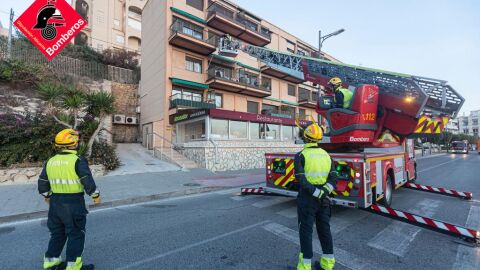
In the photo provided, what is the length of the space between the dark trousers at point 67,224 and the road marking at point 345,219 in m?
4.10

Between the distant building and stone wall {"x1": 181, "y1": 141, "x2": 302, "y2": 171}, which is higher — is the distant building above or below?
above

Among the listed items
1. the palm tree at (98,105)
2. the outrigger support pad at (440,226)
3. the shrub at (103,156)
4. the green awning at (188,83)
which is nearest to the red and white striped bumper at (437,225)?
the outrigger support pad at (440,226)

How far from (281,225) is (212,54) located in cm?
1974

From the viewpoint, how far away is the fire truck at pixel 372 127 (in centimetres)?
491

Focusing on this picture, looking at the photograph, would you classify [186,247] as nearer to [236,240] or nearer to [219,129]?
[236,240]

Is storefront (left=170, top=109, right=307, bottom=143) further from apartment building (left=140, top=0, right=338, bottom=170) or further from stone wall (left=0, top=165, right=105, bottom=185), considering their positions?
stone wall (left=0, top=165, right=105, bottom=185)

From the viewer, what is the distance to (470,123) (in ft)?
328

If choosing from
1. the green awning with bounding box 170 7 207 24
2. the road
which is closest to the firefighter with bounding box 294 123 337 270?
the road

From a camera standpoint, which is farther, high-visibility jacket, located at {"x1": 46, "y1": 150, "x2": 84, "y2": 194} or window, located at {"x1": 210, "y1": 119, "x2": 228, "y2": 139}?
window, located at {"x1": 210, "y1": 119, "x2": 228, "y2": 139}

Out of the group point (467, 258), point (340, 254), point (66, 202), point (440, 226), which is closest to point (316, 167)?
point (340, 254)

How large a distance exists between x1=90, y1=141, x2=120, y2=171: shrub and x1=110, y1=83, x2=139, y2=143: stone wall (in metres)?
10.6

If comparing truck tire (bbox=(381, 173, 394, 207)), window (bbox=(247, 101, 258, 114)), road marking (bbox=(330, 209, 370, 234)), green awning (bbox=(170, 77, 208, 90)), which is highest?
green awning (bbox=(170, 77, 208, 90))

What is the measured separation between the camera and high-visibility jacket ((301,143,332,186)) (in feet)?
10.7

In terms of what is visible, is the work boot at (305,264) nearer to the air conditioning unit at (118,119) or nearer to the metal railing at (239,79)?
the metal railing at (239,79)
